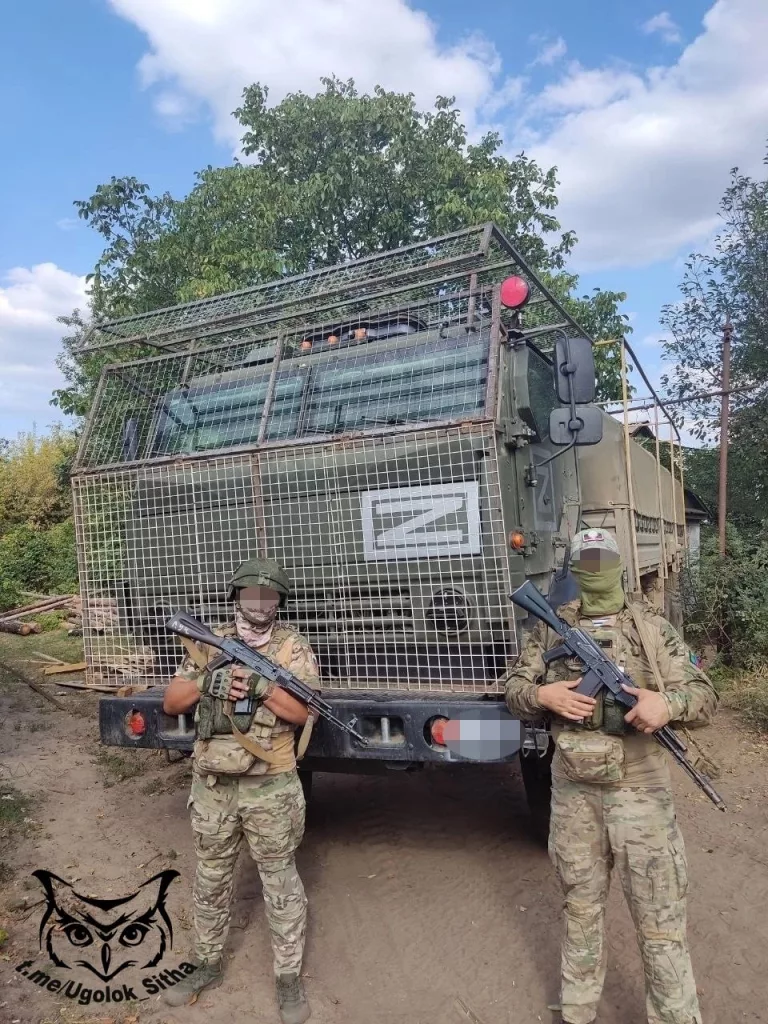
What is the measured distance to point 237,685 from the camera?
273 centimetres

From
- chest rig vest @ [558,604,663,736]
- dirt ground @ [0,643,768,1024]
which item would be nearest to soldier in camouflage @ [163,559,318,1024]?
dirt ground @ [0,643,768,1024]

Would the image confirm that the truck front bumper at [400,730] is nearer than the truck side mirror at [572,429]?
Yes

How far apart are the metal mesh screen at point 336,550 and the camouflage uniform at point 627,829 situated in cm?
70

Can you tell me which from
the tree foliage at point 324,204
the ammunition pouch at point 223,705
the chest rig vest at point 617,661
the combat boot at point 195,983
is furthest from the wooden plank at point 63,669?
the chest rig vest at point 617,661

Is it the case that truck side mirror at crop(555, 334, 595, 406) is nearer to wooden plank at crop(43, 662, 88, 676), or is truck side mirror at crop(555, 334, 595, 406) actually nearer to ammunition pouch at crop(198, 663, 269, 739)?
ammunition pouch at crop(198, 663, 269, 739)

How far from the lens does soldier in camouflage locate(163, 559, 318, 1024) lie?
275cm

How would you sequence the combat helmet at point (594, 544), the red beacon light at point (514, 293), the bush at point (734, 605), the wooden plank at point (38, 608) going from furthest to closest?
1. the wooden plank at point (38, 608)
2. the bush at point (734, 605)
3. the red beacon light at point (514, 293)
4. the combat helmet at point (594, 544)

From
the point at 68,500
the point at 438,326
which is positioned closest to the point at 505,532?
the point at 438,326

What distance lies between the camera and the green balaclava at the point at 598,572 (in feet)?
8.25

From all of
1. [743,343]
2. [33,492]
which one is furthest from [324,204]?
[33,492]

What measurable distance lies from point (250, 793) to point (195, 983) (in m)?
0.77

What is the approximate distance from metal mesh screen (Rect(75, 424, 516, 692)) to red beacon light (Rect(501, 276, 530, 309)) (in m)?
0.74

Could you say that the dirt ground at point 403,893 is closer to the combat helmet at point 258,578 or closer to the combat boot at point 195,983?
the combat boot at point 195,983

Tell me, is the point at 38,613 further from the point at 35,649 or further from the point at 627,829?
the point at 627,829
